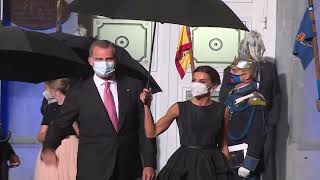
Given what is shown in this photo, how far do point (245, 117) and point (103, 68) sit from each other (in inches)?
84.6

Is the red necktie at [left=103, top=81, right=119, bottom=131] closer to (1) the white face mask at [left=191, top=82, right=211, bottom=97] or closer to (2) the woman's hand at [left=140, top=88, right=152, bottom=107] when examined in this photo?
(2) the woman's hand at [left=140, top=88, right=152, bottom=107]

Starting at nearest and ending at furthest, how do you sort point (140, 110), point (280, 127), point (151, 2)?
point (151, 2) → point (140, 110) → point (280, 127)

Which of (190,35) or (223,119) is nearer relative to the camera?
(223,119)

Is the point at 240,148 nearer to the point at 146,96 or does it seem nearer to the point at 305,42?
the point at 305,42

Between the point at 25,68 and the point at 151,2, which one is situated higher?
the point at 151,2

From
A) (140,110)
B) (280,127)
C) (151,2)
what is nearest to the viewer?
(151,2)

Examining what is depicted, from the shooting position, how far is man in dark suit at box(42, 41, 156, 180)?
17.4 feet

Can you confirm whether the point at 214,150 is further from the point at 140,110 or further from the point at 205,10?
the point at 205,10

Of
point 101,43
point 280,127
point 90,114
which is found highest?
point 101,43

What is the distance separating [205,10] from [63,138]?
1461 millimetres

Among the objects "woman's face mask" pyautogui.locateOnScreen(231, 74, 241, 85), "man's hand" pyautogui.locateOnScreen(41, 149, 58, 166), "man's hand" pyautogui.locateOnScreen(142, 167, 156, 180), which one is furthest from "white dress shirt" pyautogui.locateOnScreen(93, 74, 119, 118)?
"woman's face mask" pyautogui.locateOnScreen(231, 74, 241, 85)

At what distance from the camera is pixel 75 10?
5.13 meters

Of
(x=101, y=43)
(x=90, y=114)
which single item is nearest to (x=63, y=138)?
(x=90, y=114)

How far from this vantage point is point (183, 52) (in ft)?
26.2
